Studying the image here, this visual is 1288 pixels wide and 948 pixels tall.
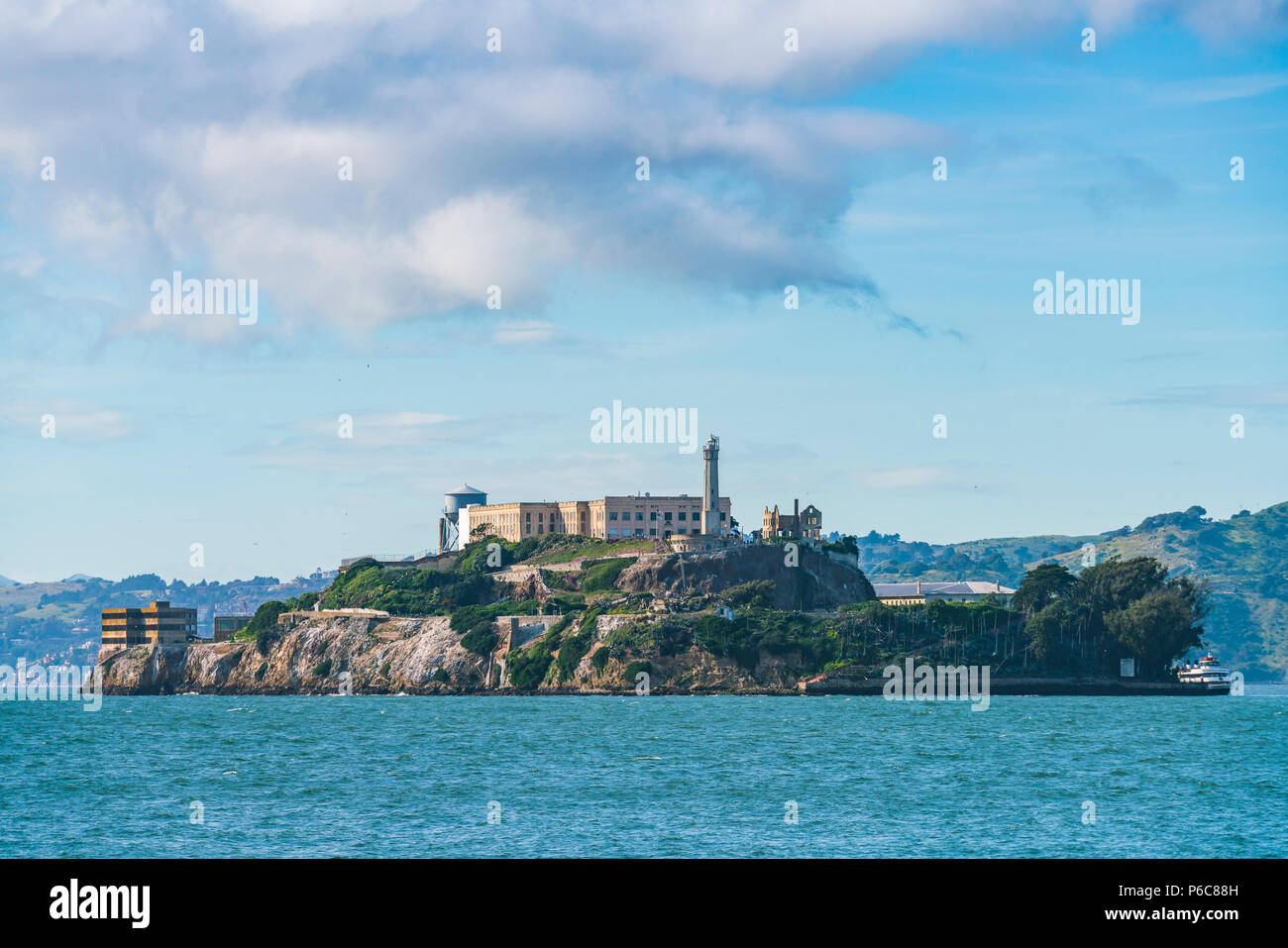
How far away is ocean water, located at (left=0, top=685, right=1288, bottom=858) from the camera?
51.2 meters

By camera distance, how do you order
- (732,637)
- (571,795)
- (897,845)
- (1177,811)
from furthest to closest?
(732,637) < (571,795) < (1177,811) < (897,845)

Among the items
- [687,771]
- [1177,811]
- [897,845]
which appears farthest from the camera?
[687,771]

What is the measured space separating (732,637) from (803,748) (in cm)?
10148

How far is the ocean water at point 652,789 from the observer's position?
51.2m

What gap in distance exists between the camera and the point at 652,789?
68.7 meters

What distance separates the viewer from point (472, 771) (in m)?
78.6
